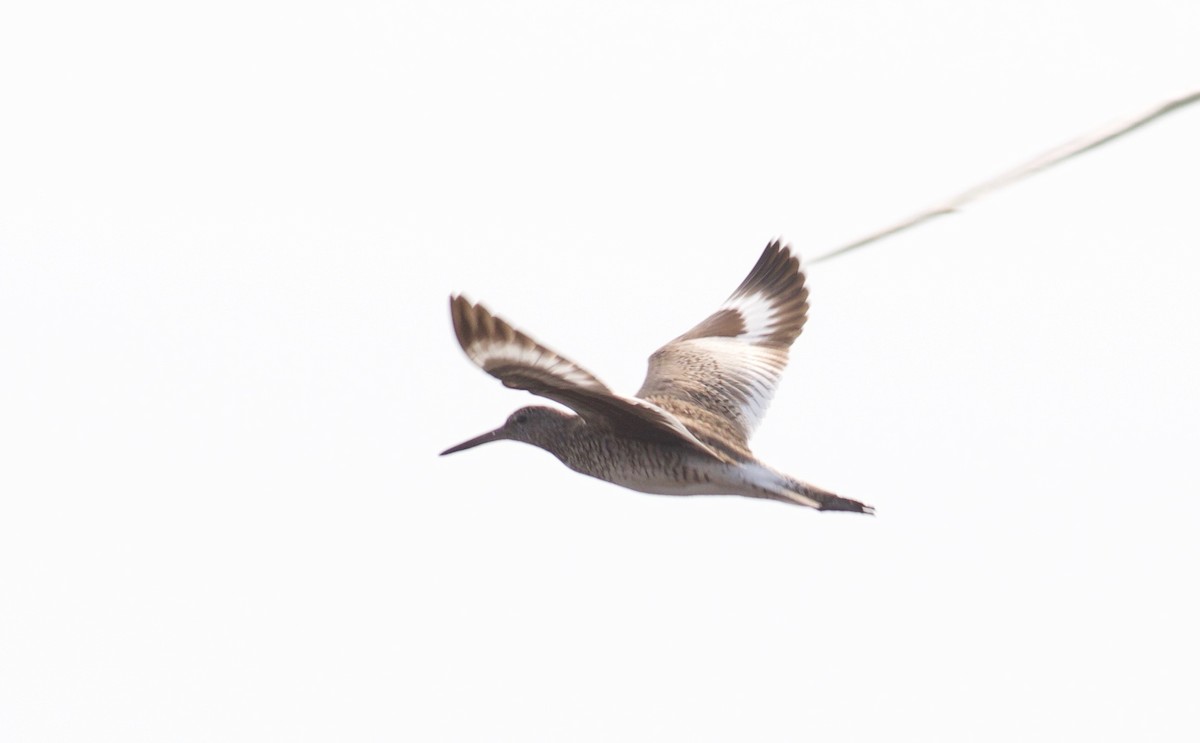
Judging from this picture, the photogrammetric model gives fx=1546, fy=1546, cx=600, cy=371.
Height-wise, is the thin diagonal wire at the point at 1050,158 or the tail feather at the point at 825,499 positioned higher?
the tail feather at the point at 825,499

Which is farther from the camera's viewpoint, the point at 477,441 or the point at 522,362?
the point at 477,441

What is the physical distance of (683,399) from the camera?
7.35 meters

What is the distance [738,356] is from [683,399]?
2.49 ft

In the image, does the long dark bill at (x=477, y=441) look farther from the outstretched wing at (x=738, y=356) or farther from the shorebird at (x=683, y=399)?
the outstretched wing at (x=738, y=356)

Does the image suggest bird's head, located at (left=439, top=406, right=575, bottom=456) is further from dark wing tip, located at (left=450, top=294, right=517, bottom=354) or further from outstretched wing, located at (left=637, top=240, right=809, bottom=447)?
dark wing tip, located at (left=450, top=294, right=517, bottom=354)

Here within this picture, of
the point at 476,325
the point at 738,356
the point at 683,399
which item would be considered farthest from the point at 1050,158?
the point at 738,356

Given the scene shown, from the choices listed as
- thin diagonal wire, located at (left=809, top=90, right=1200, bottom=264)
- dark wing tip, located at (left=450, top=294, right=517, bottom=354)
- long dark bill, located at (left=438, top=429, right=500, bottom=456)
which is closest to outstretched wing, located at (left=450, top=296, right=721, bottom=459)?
dark wing tip, located at (left=450, top=294, right=517, bottom=354)

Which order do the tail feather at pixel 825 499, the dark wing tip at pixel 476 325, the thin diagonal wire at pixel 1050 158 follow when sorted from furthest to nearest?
the tail feather at pixel 825 499, the dark wing tip at pixel 476 325, the thin diagonal wire at pixel 1050 158

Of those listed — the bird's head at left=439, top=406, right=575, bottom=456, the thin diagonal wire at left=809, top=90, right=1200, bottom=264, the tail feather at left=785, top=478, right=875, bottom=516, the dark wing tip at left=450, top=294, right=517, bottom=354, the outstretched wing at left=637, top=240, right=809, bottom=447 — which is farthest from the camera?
the outstretched wing at left=637, top=240, right=809, bottom=447

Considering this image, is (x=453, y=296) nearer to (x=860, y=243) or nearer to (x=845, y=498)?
(x=845, y=498)

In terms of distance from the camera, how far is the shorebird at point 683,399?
4996 millimetres

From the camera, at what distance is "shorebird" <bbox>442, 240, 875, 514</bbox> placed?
4996 mm

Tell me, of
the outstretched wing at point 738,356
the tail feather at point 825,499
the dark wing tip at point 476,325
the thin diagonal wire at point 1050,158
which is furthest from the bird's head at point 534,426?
the thin diagonal wire at point 1050,158

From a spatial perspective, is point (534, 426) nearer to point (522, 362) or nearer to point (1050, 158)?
point (522, 362)
